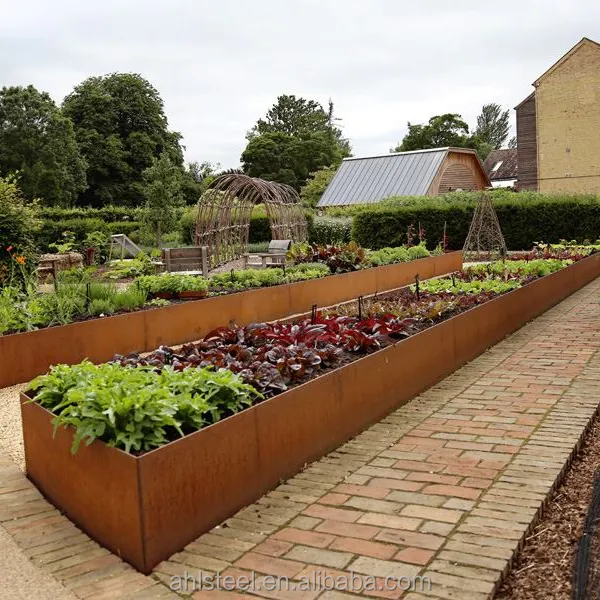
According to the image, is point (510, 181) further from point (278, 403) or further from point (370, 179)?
point (278, 403)

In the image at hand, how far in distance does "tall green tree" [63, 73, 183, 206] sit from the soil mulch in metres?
40.5

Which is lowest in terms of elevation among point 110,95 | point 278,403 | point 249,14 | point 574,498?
point 574,498

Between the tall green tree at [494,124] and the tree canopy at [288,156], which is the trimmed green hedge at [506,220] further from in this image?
the tall green tree at [494,124]

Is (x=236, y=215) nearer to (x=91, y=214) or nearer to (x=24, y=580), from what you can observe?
(x=91, y=214)

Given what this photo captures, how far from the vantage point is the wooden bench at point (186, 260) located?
489 inches

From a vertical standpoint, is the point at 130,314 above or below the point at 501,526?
above

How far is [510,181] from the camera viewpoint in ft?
183

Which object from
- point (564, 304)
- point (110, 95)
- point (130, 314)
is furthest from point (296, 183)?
point (130, 314)

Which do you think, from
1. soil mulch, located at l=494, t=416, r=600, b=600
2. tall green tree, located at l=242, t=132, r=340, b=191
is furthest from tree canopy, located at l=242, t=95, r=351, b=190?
soil mulch, located at l=494, t=416, r=600, b=600

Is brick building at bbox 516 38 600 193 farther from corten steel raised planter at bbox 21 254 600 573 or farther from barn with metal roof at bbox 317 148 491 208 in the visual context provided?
corten steel raised planter at bbox 21 254 600 573

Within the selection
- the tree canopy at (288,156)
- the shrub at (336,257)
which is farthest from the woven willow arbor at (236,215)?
Result: the tree canopy at (288,156)

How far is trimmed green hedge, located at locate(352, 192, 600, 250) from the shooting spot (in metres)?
21.1

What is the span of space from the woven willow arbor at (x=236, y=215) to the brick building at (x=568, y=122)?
22.1 m

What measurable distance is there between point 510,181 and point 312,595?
5670 centimetres
